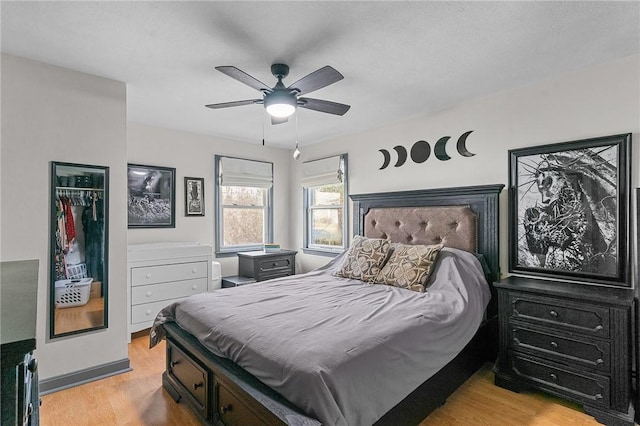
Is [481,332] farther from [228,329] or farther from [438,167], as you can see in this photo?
[228,329]

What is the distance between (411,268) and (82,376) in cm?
282

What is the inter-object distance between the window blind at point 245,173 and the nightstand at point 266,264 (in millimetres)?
1064

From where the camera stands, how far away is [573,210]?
2.57 m

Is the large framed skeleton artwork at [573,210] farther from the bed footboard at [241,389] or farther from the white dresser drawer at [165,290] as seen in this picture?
the white dresser drawer at [165,290]

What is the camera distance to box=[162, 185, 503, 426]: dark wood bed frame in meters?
1.54

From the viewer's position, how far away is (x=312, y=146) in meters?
5.13

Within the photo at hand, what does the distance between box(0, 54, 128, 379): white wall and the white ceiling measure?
165mm

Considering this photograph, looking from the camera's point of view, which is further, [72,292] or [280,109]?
[72,292]

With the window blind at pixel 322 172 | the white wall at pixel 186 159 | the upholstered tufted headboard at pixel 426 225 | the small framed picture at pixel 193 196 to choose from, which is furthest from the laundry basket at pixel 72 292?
the window blind at pixel 322 172

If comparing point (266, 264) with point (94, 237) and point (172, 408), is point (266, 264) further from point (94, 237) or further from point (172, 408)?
point (172, 408)

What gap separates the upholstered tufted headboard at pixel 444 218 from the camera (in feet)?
9.75

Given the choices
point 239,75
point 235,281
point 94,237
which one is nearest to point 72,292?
point 94,237

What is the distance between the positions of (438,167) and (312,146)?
2201 millimetres

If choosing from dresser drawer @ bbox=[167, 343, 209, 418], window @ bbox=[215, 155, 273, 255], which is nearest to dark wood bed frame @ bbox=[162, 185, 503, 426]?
dresser drawer @ bbox=[167, 343, 209, 418]
